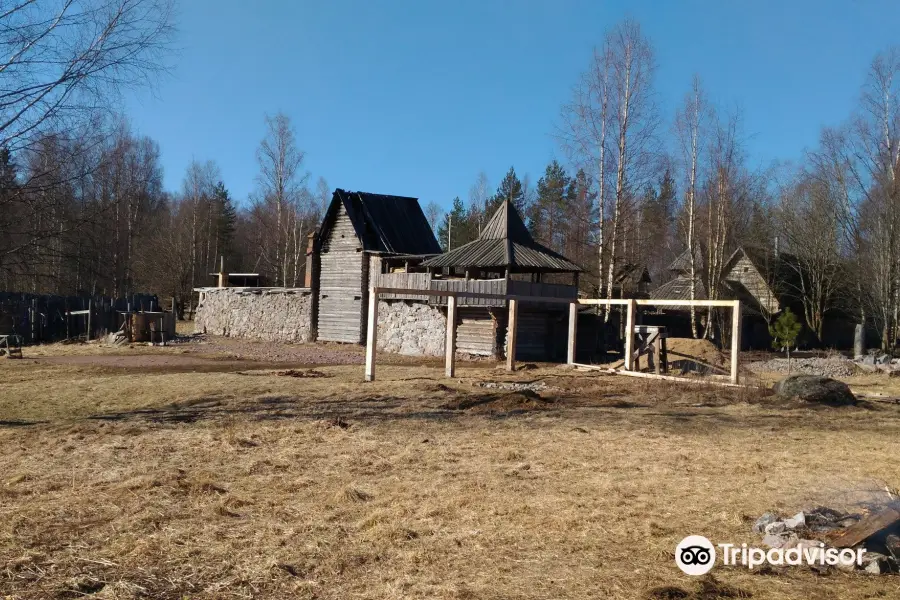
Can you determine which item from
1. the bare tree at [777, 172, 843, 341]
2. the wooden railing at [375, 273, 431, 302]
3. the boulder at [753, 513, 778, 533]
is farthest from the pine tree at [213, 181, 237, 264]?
the boulder at [753, 513, 778, 533]

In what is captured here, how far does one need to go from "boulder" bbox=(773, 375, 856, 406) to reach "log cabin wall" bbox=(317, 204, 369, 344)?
2281cm

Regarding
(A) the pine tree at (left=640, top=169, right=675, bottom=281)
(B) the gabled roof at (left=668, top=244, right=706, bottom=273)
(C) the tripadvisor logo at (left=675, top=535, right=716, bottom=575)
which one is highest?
(A) the pine tree at (left=640, top=169, right=675, bottom=281)

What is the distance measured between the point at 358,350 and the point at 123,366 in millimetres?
12055

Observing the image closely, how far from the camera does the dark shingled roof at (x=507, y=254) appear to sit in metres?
25.9

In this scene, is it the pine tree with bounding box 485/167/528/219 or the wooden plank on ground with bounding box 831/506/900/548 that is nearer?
the wooden plank on ground with bounding box 831/506/900/548

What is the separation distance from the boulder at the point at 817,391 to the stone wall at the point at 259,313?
2661 centimetres

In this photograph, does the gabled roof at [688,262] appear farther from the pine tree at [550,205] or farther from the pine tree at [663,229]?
the pine tree at [550,205]

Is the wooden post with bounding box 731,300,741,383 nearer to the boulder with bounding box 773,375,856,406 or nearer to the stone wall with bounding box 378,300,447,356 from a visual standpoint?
the boulder with bounding box 773,375,856,406

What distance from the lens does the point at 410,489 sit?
6.95 metres

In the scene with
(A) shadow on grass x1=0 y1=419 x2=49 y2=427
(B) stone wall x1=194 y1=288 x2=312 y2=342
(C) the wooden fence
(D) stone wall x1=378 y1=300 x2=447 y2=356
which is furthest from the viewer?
(B) stone wall x1=194 y1=288 x2=312 y2=342

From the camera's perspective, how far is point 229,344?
111 feet

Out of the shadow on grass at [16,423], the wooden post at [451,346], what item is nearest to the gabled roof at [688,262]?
the wooden post at [451,346]

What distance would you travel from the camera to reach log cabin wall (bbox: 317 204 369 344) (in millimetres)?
34188

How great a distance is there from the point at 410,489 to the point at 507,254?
65.0ft
